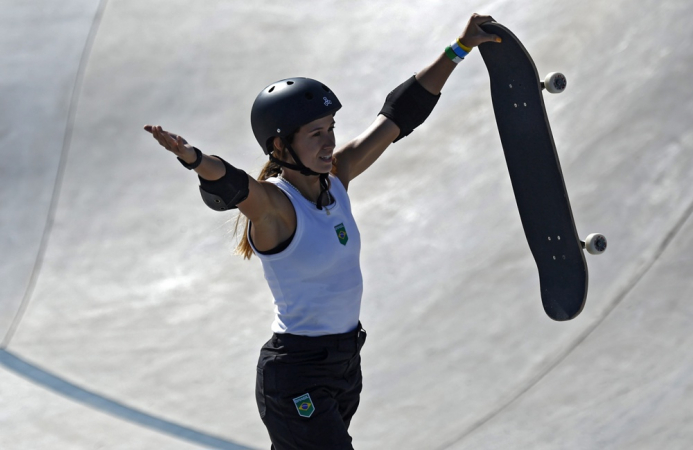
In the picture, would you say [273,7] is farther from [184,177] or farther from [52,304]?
[52,304]

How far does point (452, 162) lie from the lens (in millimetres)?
6246

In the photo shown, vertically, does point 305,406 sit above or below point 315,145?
below

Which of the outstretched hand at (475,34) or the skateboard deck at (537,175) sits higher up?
the outstretched hand at (475,34)

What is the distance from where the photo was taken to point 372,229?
20.0 ft

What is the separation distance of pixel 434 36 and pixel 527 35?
2.72 feet

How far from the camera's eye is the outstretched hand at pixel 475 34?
3.45m

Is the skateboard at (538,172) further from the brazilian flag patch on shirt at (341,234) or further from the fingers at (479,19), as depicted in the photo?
the brazilian flag patch on shirt at (341,234)

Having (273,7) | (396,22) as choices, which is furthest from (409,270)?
(273,7)

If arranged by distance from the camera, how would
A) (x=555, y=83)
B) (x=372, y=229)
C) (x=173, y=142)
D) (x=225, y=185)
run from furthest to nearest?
(x=372, y=229)
(x=555, y=83)
(x=225, y=185)
(x=173, y=142)

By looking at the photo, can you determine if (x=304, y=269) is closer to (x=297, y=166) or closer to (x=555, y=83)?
(x=297, y=166)

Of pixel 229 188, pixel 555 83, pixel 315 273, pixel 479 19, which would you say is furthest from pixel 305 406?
pixel 479 19

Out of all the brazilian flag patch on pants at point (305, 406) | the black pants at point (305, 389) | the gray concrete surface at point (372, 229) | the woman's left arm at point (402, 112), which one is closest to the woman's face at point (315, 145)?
the woman's left arm at point (402, 112)

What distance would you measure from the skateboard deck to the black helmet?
844 millimetres

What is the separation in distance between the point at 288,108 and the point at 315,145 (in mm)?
164
